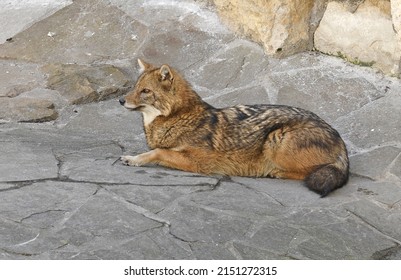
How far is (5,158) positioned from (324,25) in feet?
13.5

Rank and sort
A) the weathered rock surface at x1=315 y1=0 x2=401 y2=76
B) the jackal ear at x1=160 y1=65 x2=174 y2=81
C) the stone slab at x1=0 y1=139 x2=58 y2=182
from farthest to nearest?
the weathered rock surface at x1=315 y1=0 x2=401 y2=76, the jackal ear at x1=160 y1=65 x2=174 y2=81, the stone slab at x1=0 y1=139 x2=58 y2=182

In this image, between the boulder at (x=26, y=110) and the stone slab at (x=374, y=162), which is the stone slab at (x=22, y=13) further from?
the stone slab at (x=374, y=162)

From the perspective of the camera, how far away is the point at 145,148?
28.5ft

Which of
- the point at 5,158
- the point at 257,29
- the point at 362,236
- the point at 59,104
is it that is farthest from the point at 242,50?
the point at 362,236

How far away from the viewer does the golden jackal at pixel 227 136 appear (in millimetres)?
7766

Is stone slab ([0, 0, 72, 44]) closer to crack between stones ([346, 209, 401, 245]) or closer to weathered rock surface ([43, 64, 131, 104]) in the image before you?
weathered rock surface ([43, 64, 131, 104])

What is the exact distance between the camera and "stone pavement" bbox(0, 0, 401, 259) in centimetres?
613

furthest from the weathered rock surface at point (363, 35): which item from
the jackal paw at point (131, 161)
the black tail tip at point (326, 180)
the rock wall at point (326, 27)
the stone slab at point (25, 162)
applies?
the stone slab at point (25, 162)

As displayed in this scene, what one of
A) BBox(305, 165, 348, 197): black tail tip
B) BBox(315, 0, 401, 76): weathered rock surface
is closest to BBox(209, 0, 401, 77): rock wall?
BBox(315, 0, 401, 76): weathered rock surface

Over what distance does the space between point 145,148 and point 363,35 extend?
108 inches

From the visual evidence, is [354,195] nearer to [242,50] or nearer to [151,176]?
[151,176]

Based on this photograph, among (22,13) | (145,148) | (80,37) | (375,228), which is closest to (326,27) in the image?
(145,148)

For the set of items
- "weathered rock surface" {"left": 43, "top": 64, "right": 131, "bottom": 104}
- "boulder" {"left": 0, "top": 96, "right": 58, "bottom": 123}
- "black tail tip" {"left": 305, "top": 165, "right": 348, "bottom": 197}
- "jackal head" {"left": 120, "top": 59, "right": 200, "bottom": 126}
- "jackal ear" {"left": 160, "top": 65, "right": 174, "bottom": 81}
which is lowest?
"boulder" {"left": 0, "top": 96, "right": 58, "bottom": 123}

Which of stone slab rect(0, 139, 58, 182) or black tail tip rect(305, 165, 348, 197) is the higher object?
black tail tip rect(305, 165, 348, 197)
